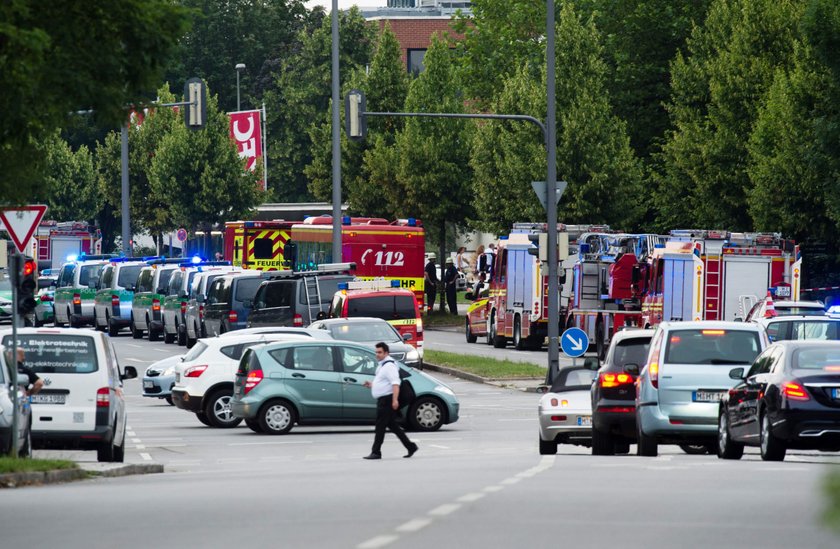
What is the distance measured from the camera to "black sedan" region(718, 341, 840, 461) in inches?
731

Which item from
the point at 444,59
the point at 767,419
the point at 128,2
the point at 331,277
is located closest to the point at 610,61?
the point at 444,59

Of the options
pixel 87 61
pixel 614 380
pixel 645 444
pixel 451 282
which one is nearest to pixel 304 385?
pixel 614 380

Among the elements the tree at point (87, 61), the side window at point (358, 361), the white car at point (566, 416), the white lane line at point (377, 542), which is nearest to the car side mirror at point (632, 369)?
the white car at point (566, 416)

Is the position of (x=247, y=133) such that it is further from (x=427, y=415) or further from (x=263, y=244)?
(x=427, y=415)

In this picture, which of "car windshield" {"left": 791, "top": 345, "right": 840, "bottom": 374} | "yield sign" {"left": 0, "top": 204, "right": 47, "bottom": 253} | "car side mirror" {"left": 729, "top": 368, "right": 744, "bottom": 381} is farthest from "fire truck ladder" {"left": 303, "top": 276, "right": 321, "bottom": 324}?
"car windshield" {"left": 791, "top": 345, "right": 840, "bottom": 374}

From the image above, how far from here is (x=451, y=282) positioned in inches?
2362

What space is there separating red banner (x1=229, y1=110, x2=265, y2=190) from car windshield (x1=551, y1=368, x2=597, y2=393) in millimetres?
60879

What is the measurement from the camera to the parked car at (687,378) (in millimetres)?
20469

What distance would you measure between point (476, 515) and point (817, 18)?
26.6 m

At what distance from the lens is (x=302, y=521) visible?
500 inches

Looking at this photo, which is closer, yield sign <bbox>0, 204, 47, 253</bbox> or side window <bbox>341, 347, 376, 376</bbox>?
yield sign <bbox>0, 204, 47, 253</bbox>

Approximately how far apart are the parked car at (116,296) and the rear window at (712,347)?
3555 centimetres

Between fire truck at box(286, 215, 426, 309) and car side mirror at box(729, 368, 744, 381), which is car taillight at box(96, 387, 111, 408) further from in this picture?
fire truck at box(286, 215, 426, 309)

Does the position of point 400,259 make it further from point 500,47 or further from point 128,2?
point 128,2
